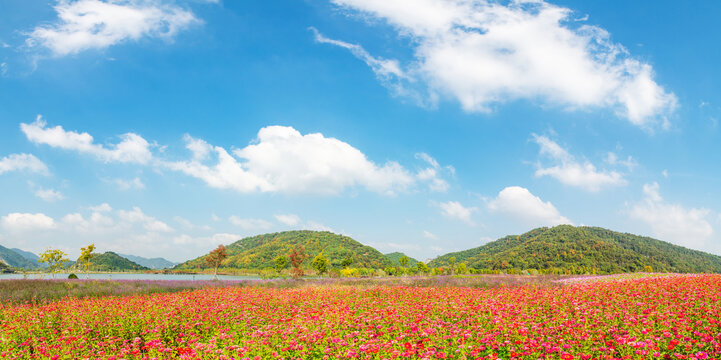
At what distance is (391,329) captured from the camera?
7.07 metres

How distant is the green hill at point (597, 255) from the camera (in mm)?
82438

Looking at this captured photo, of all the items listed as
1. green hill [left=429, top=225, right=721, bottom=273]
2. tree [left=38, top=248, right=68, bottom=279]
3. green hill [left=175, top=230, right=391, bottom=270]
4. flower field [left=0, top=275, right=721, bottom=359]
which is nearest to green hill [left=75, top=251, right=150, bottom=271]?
green hill [left=175, top=230, right=391, bottom=270]

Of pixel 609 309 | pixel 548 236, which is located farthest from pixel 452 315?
pixel 548 236

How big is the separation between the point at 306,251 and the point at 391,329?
119879mm

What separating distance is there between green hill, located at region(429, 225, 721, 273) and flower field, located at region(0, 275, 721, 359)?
7653cm

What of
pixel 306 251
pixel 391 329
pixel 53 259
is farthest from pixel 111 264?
pixel 391 329

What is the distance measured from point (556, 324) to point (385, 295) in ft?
21.3

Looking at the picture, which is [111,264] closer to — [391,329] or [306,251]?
[306,251]

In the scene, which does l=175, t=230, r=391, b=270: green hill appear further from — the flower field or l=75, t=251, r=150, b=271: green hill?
the flower field

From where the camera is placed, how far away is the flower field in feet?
18.6

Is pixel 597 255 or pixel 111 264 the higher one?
pixel 597 255

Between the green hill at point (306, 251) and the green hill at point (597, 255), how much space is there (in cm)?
3240

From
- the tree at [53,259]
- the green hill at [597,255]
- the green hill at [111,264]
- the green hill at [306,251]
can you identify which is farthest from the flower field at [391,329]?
the green hill at [111,264]

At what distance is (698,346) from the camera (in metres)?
5.81
